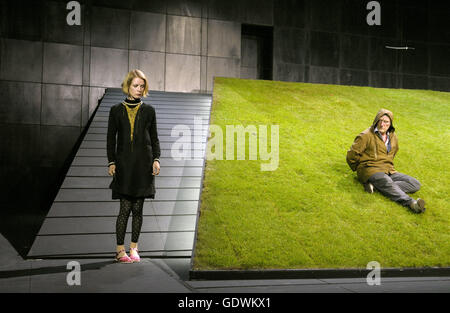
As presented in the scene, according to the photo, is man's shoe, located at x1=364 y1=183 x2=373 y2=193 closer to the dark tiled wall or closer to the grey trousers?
the grey trousers

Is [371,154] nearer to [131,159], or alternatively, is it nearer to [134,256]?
[131,159]

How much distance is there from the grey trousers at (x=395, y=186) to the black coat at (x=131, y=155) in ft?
11.6

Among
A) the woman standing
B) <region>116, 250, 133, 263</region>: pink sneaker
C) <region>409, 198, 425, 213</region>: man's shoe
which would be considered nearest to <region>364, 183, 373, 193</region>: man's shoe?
<region>409, 198, 425, 213</region>: man's shoe

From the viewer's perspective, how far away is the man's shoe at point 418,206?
5777 mm

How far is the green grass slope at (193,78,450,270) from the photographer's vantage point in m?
4.76

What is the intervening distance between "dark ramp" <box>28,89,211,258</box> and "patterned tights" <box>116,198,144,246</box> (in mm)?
A: 571

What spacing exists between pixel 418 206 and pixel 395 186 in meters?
0.47

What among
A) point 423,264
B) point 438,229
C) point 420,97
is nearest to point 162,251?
point 423,264

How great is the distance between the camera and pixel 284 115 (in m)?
10.1

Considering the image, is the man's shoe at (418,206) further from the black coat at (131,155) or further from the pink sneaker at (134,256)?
the pink sneaker at (134,256)

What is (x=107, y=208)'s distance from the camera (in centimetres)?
601

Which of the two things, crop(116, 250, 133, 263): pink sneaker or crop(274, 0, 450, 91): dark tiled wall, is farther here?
crop(274, 0, 450, 91): dark tiled wall

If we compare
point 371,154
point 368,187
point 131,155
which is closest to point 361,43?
point 371,154

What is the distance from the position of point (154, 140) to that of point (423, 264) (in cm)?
348
